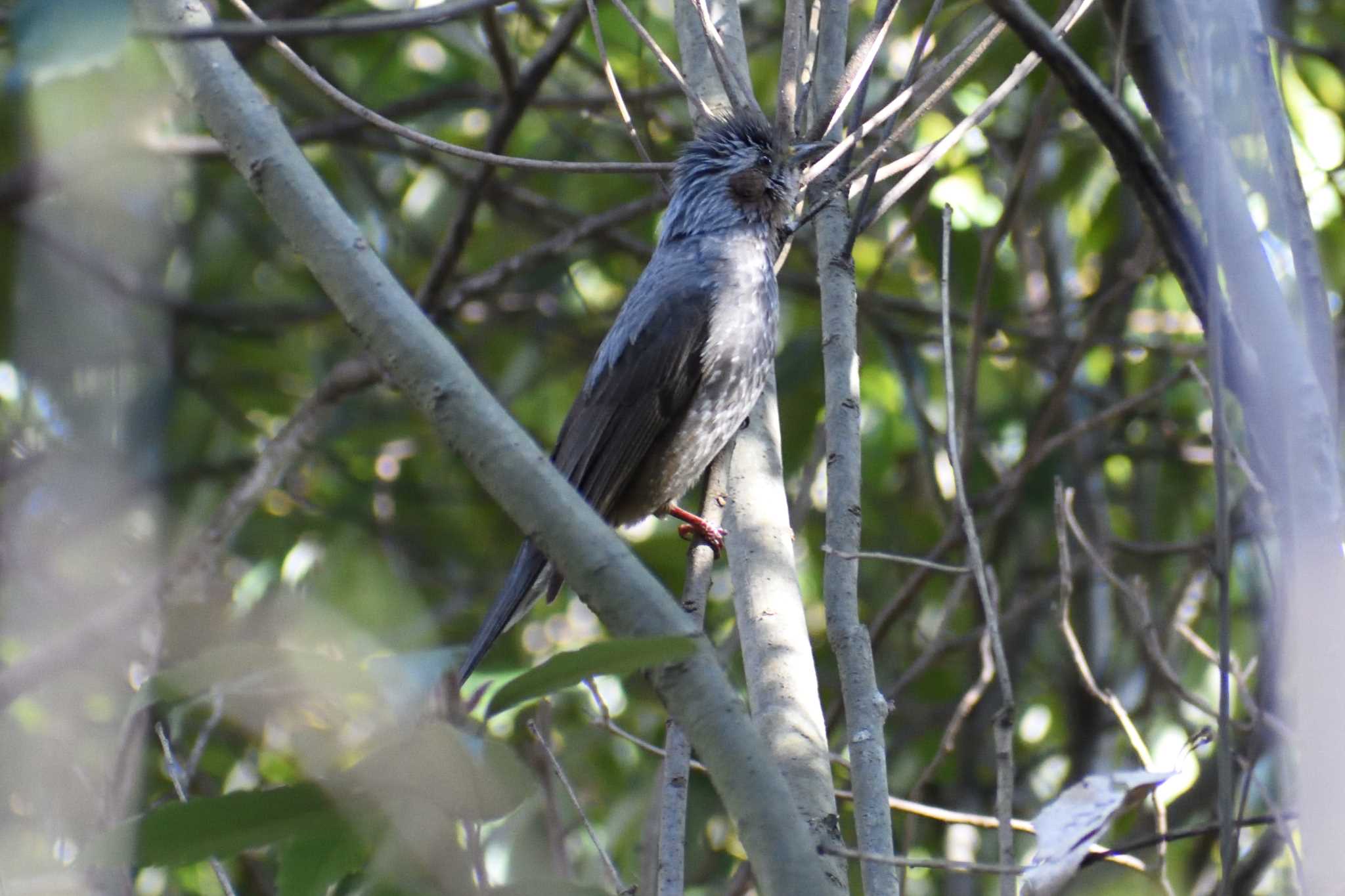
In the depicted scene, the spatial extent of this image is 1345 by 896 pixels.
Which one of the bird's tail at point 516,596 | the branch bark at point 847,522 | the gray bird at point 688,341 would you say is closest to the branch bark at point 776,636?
the branch bark at point 847,522

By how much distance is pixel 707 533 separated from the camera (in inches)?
126

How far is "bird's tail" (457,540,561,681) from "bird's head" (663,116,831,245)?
3.88ft

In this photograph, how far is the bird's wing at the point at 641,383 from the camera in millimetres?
3984

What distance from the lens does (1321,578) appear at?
184 centimetres

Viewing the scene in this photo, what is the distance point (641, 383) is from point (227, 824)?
2894mm

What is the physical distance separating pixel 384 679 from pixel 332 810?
1.03 m

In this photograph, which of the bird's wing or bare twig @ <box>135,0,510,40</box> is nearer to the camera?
bare twig @ <box>135,0,510,40</box>

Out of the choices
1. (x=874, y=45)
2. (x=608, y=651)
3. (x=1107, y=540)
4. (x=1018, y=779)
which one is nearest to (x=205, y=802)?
(x=608, y=651)

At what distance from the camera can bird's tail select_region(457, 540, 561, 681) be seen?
355 centimetres

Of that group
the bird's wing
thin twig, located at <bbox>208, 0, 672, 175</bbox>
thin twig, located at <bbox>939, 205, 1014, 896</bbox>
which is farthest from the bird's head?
thin twig, located at <bbox>939, 205, 1014, 896</bbox>

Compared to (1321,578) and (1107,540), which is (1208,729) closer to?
(1321,578)

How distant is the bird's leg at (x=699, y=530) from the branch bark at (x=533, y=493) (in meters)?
1.16

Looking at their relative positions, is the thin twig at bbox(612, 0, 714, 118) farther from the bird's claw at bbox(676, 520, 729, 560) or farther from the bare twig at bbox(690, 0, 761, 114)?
the bird's claw at bbox(676, 520, 729, 560)

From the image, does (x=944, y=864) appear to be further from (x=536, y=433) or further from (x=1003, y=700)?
(x=536, y=433)
